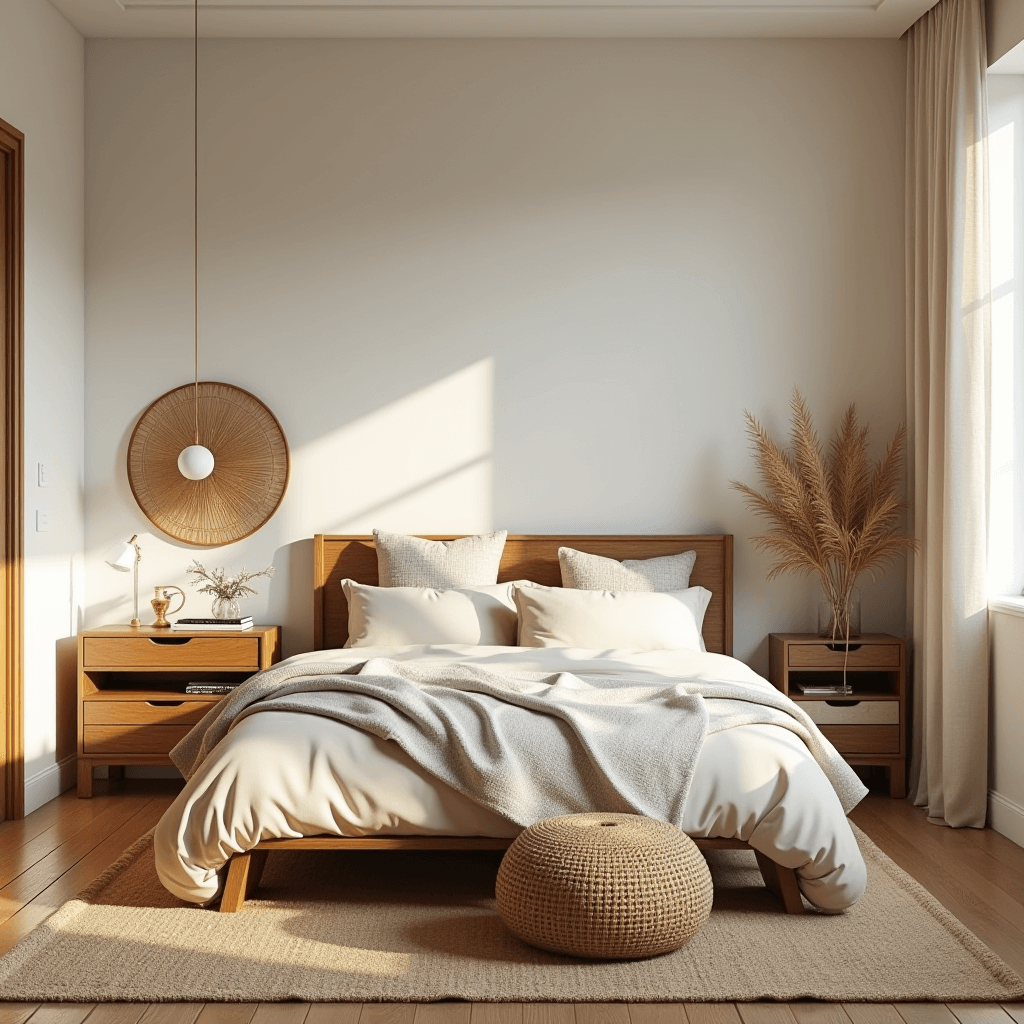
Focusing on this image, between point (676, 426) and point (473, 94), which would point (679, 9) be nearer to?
point (473, 94)

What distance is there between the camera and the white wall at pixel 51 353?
427 centimetres

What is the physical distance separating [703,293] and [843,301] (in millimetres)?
612

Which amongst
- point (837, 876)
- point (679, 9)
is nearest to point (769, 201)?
point (679, 9)

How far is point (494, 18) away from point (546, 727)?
10.0 feet

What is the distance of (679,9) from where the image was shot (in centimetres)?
457

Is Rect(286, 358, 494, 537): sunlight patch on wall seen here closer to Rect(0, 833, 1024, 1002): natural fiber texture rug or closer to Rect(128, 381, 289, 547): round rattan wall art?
Rect(128, 381, 289, 547): round rattan wall art

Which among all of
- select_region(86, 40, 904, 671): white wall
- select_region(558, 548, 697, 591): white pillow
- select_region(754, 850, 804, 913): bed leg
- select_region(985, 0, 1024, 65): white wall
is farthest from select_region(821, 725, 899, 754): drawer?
select_region(985, 0, 1024, 65): white wall

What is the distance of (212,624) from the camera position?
4.57 metres

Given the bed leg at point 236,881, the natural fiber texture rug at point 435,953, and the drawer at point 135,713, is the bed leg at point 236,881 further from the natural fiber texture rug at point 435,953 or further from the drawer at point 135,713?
the drawer at point 135,713

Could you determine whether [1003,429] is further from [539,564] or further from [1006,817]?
[539,564]

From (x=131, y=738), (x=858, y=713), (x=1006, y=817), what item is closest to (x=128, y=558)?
(x=131, y=738)

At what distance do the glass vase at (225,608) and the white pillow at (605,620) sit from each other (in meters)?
1.21

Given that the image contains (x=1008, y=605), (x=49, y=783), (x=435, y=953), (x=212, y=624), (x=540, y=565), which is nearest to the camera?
(x=435, y=953)

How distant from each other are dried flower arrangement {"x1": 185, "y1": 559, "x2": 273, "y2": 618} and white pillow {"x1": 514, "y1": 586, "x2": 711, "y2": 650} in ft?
3.96
